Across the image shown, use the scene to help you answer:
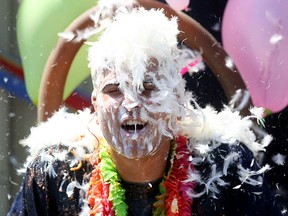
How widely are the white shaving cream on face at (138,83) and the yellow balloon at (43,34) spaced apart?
0.59m

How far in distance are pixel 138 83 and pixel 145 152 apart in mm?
191

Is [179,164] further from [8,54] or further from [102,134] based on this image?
[8,54]

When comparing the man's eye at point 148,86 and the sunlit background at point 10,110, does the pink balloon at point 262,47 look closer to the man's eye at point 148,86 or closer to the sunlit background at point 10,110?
the man's eye at point 148,86

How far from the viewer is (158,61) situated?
1.83 m

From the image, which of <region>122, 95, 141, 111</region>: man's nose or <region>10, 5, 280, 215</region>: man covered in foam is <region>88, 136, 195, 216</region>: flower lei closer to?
<region>10, 5, 280, 215</region>: man covered in foam

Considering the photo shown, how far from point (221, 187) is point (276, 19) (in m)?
0.68

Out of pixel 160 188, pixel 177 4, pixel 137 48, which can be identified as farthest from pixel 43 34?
pixel 160 188

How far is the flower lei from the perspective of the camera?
184 centimetres

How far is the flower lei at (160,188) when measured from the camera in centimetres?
184

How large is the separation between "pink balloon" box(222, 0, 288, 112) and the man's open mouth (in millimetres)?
688

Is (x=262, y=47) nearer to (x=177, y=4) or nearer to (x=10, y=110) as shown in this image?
(x=177, y=4)

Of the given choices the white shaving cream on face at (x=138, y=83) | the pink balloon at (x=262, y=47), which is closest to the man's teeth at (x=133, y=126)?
the white shaving cream on face at (x=138, y=83)

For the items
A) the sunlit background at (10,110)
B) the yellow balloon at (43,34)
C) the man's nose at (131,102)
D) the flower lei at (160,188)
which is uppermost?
the man's nose at (131,102)

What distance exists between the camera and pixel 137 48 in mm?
1811
